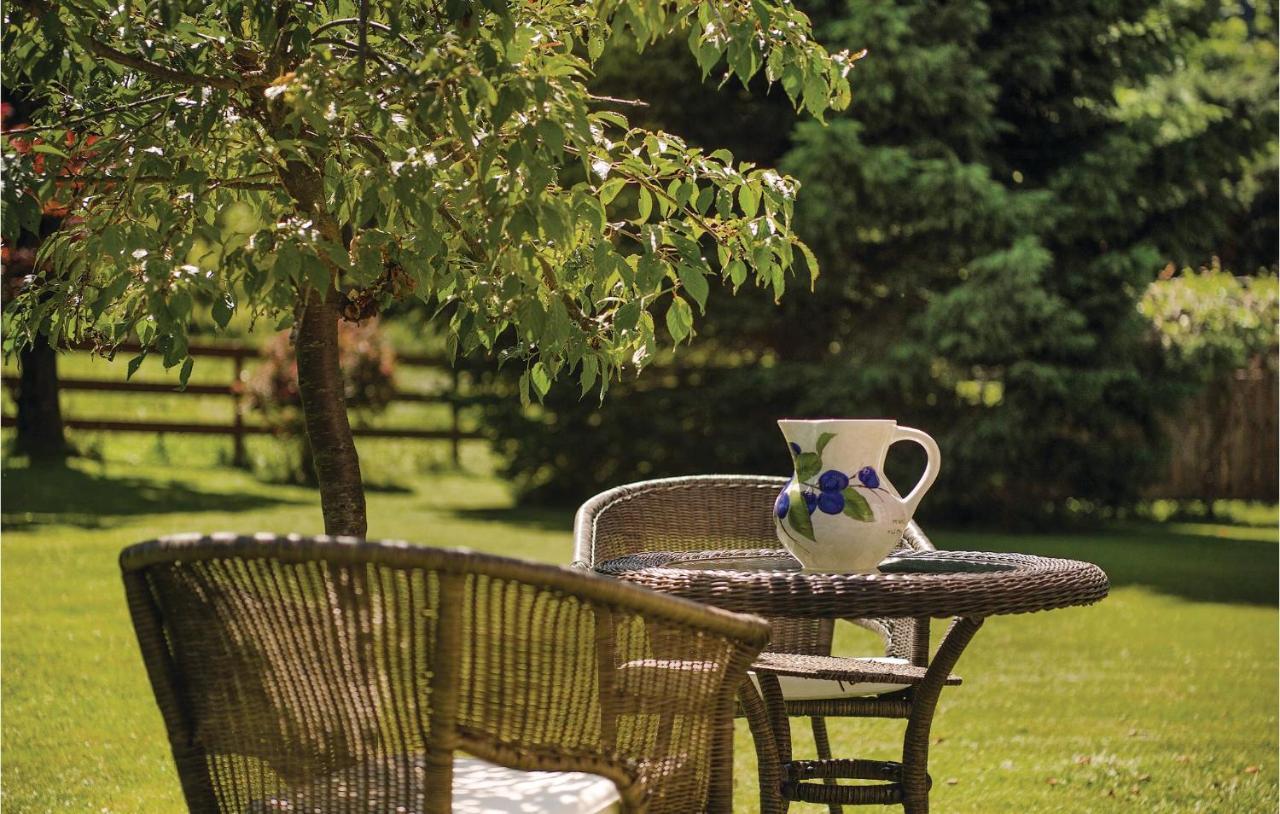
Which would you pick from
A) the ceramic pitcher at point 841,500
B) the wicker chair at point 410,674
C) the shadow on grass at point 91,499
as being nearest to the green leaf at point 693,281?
the ceramic pitcher at point 841,500

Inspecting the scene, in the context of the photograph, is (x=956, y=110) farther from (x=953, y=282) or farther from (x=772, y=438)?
(x=772, y=438)

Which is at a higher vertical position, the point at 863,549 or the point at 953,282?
the point at 953,282

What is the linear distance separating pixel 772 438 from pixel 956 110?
2822mm

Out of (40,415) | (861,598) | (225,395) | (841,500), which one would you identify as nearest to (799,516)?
(841,500)

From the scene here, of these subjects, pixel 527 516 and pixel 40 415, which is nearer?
pixel 527 516

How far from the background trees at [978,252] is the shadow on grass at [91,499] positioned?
8.52 feet

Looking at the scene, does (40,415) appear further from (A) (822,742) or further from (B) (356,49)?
(B) (356,49)

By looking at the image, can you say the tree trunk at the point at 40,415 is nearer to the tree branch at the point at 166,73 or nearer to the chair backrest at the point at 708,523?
the chair backrest at the point at 708,523

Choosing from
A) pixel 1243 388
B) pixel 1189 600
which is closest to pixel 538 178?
pixel 1189 600

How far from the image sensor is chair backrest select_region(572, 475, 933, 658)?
3.14 m

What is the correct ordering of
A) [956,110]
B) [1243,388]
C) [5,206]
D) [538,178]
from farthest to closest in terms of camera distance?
[1243,388] → [956,110] → [5,206] → [538,178]

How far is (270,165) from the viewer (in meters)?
2.54

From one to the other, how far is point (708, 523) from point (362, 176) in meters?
1.34

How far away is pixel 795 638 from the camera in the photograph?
3.23 m
